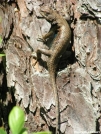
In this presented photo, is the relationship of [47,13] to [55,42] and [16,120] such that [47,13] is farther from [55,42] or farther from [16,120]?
[16,120]

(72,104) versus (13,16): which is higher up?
(13,16)

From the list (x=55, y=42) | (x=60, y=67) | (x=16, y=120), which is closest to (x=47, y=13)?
(x=55, y=42)

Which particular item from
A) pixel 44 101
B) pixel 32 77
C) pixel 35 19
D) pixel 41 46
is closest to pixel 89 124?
pixel 44 101

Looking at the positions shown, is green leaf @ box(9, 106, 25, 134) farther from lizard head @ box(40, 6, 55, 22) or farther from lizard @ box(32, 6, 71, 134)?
lizard head @ box(40, 6, 55, 22)

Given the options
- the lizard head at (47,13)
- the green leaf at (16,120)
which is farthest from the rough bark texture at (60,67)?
the green leaf at (16,120)

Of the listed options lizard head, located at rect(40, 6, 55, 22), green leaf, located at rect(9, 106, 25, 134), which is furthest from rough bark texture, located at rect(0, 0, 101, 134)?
green leaf, located at rect(9, 106, 25, 134)

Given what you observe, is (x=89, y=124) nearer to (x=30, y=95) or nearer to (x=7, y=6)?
(x=30, y=95)
